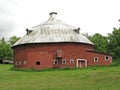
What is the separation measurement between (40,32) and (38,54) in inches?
188

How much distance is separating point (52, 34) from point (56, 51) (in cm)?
341

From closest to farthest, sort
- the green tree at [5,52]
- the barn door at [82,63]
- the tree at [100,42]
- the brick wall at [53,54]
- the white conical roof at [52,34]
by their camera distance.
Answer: the brick wall at [53,54] → the white conical roof at [52,34] → the barn door at [82,63] → the tree at [100,42] → the green tree at [5,52]

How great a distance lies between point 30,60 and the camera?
61.4 meters

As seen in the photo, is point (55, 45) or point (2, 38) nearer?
point (55, 45)

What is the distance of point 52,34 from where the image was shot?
206 feet

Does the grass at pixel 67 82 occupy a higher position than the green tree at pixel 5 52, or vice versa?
the green tree at pixel 5 52

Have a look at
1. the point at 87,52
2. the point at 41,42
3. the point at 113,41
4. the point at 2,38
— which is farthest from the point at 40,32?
the point at 2,38

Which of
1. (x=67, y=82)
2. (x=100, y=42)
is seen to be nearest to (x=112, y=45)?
(x=100, y=42)

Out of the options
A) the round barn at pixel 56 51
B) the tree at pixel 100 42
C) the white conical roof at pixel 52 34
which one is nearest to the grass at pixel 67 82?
the round barn at pixel 56 51

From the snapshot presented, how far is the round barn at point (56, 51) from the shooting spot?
61.0m

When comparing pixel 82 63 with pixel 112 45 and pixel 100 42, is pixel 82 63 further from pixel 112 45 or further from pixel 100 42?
pixel 100 42

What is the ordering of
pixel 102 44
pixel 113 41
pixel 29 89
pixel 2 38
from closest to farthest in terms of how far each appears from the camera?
pixel 29 89 < pixel 113 41 < pixel 102 44 < pixel 2 38

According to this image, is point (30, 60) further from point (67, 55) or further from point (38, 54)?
point (67, 55)

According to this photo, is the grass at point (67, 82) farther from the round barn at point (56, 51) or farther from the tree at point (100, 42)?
the tree at point (100, 42)
